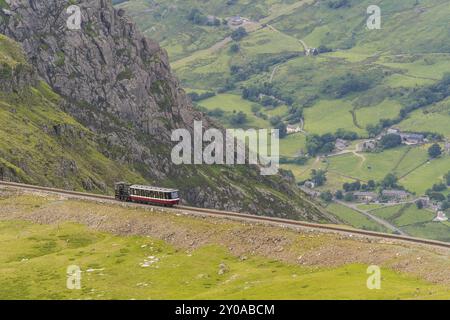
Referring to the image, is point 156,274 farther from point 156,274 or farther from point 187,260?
point 187,260

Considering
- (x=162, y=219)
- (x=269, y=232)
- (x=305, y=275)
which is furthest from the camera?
(x=162, y=219)

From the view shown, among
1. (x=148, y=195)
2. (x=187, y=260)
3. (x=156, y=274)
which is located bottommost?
(x=156, y=274)

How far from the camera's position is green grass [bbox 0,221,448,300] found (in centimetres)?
8081

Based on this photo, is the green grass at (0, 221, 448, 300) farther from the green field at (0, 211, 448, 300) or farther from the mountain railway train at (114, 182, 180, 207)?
the mountain railway train at (114, 182, 180, 207)

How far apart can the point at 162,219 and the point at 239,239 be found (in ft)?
52.1

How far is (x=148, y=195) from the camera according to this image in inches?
5059

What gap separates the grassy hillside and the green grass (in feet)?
0.42

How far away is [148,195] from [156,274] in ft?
113

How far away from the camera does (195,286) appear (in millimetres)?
89500

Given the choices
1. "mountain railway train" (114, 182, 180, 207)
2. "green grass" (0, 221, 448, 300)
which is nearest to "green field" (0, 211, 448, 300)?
"green grass" (0, 221, 448, 300)

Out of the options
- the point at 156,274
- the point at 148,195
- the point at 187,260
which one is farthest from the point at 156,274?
the point at 148,195
